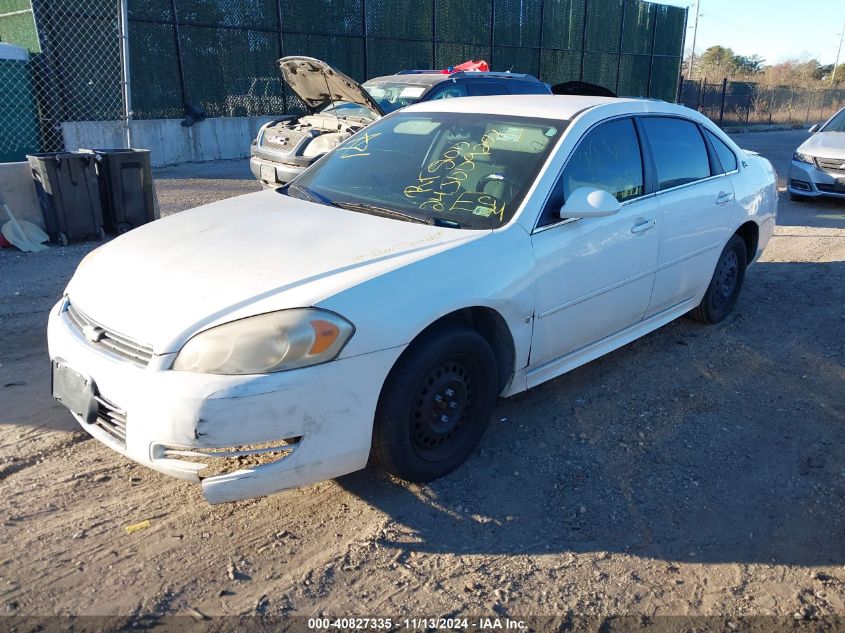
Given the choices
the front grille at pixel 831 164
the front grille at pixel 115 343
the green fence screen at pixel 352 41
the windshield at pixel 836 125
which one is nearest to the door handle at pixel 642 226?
the front grille at pixel 115 343

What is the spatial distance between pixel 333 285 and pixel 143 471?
4.60 ft

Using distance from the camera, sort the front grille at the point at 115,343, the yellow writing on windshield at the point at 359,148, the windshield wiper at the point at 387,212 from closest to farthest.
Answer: the front grille at the point at 115,343 < the windshield wiper at the point at 387,212 < the yellow writing on windshield at the point at 359,148

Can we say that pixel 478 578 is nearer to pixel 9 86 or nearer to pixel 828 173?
pixel 828 173

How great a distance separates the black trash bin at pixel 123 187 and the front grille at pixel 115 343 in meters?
4.98

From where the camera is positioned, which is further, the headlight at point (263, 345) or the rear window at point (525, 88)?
the rear window at point (525, 88)

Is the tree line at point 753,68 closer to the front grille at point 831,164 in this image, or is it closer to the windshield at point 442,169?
the front grille at point 831,164

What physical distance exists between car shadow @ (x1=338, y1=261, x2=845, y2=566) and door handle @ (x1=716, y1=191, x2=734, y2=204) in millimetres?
1064

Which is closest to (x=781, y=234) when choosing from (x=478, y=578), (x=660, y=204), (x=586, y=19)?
(x=660, y=204)

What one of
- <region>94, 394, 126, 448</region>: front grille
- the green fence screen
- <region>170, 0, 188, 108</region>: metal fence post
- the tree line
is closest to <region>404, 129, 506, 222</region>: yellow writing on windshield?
<region>94, 394, 126, 448</region>: front grille

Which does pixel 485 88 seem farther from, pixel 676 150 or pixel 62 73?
pixel 62 73

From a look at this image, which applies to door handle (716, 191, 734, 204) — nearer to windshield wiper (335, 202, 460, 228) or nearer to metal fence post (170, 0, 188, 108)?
windshield wiper (335, 202, 460, 228)

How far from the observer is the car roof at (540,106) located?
406 centimetres

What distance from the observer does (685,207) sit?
15.2 ft

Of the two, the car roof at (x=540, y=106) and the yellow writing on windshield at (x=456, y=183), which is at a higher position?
the car roof at (x=540, y=106)
